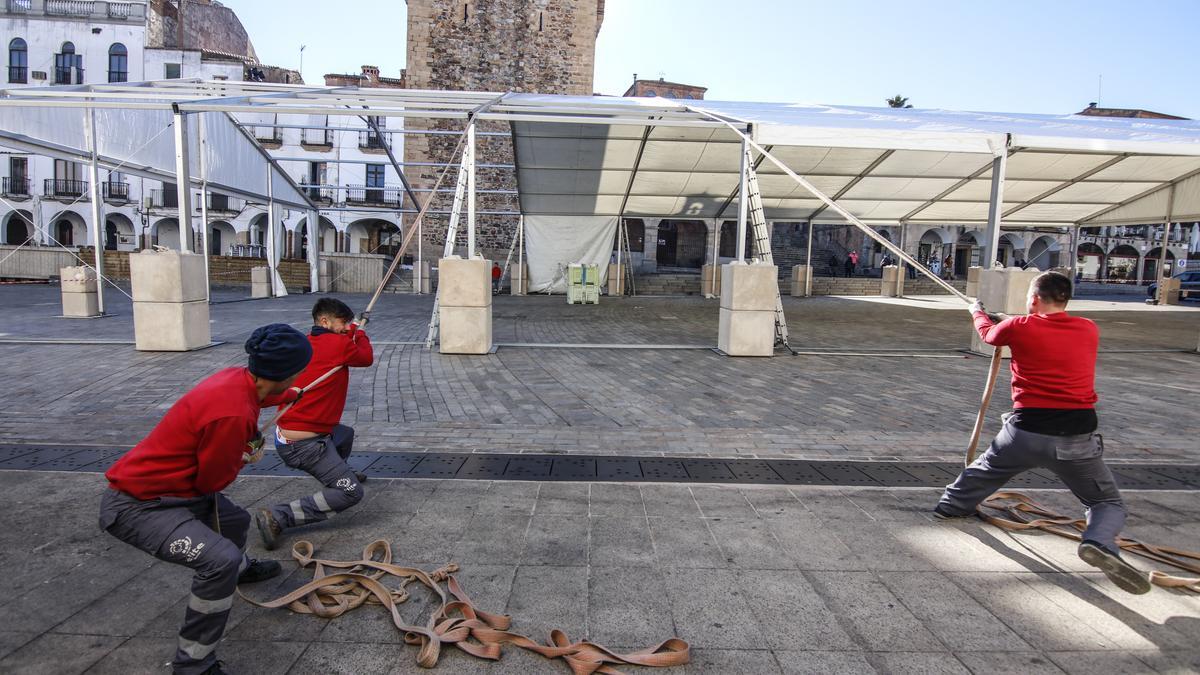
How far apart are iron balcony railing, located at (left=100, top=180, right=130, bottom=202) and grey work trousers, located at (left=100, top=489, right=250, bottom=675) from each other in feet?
155

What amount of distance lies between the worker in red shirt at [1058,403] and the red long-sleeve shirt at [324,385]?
137 inches

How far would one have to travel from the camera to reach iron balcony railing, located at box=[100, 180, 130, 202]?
40.5 metres

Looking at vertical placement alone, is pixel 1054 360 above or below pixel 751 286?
below

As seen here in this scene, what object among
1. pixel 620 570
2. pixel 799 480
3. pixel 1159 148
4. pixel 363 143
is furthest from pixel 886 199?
pixel 363 143

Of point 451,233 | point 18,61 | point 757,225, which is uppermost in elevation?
point 18,61

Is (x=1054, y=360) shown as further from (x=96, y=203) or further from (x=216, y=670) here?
(x=96, y=203)

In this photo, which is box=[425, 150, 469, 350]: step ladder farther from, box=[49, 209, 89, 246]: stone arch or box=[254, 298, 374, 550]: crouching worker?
box=[49, 209, 89, 246]: stone arch

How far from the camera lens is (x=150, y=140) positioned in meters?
13.8

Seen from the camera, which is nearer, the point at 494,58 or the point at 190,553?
the point at 190,553

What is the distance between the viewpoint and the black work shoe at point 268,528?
348 centimetres

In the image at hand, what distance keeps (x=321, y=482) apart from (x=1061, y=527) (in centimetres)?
426

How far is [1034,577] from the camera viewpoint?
3348 millimetres

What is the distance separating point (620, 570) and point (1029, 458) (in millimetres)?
2201

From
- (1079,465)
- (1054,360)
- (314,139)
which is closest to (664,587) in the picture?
(1079,465)
